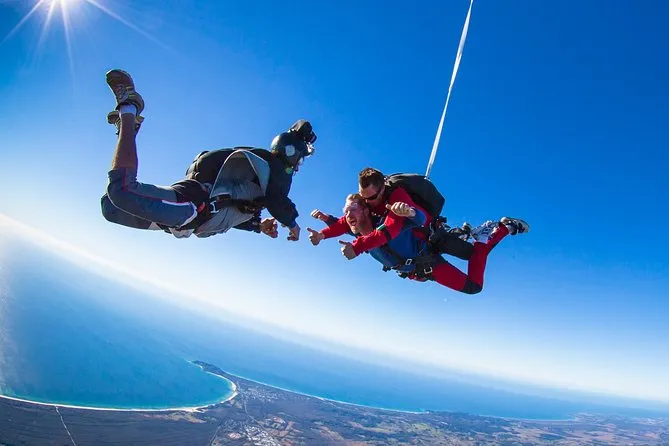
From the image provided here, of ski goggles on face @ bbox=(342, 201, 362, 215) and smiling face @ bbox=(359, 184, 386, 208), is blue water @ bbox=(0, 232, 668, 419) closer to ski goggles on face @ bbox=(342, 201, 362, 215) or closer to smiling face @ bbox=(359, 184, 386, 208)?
ski goggles on face @ bbox=(342, 201, 362, 215)

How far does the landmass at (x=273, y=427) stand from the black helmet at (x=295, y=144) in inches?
1473

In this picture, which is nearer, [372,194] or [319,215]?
[372,194]

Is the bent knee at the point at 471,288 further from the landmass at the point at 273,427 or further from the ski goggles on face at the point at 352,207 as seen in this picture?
the landmass at the point at 273,427

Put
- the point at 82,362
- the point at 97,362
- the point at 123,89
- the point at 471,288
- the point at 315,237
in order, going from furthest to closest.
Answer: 1. the point at 97,362
2. the point at 82,362
3. the point at 471,288
4. the point at 315,237
5. the point at 123,89

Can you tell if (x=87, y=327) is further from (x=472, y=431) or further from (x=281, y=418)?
(x=472, y=431)

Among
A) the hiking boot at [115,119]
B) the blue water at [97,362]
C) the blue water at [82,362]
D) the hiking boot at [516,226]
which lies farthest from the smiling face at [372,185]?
the blue water at [82,362]

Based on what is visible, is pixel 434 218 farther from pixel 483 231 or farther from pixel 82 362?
pixel 82 362

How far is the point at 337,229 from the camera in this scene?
13.8ft

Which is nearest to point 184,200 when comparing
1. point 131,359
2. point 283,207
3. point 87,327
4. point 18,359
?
point 283,207

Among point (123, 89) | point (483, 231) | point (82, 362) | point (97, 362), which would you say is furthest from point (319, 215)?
point (97, 362)

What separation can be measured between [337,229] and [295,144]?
4.46ft

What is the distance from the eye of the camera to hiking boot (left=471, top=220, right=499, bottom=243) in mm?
4234

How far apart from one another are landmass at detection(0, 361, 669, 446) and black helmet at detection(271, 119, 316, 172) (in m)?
37.4

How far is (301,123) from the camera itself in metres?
3.50
